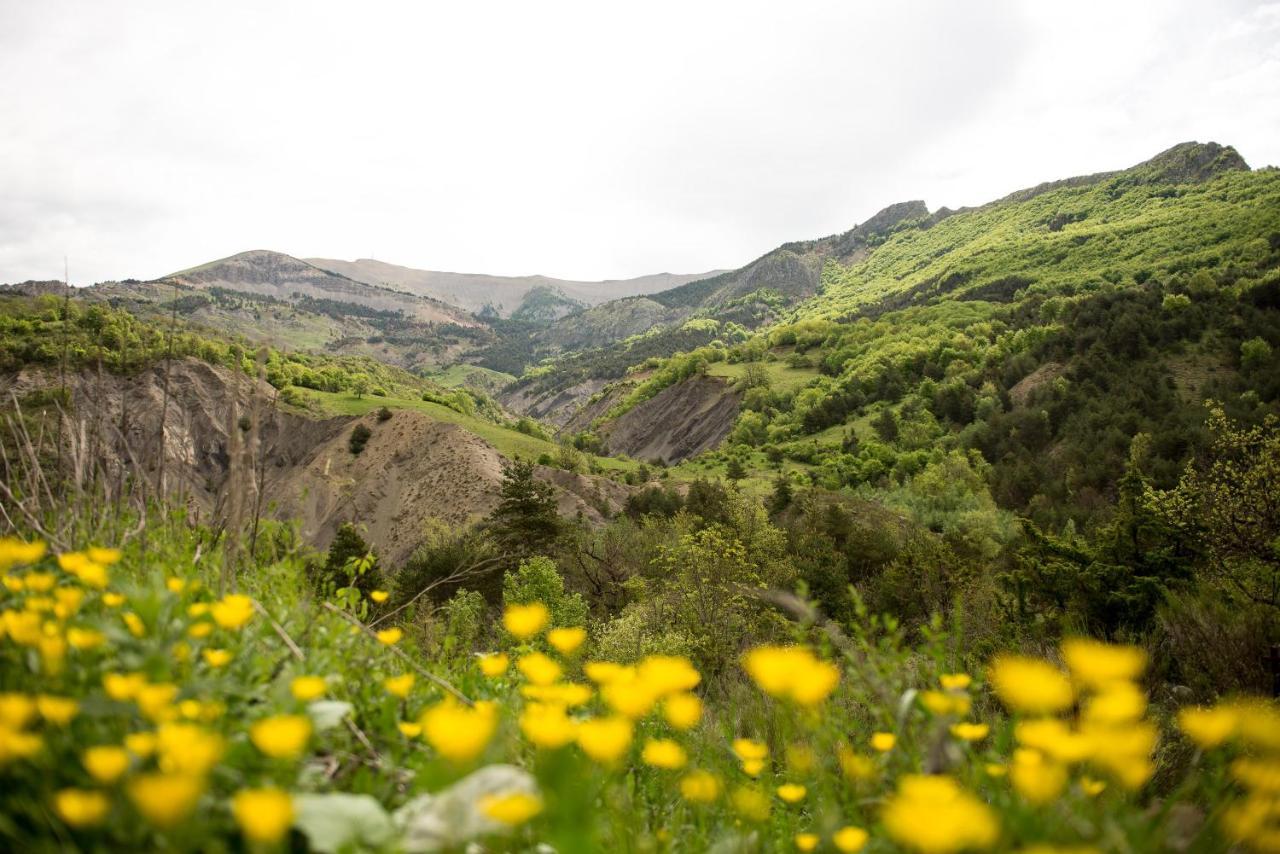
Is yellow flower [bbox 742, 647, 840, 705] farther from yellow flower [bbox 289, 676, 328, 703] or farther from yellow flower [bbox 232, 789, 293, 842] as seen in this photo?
yellow flower [bbox 289, 676, 328, 703]

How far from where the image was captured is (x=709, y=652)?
41.5 ft

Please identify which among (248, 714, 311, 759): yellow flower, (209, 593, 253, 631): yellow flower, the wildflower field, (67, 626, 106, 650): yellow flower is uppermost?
(67, 626, 106, 650): yellow flower

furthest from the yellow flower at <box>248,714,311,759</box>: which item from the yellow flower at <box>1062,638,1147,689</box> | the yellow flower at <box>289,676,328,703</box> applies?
the yellow flower at <box>1062,638,1147,689</box>

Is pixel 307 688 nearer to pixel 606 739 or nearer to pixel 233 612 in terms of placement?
pixel 233 612

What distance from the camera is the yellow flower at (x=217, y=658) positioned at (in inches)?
61.1

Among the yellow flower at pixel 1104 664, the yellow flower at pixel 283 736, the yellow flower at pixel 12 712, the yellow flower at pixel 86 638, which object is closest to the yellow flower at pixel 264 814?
the yellow flower at pixel 283 736

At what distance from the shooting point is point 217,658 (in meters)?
1.55

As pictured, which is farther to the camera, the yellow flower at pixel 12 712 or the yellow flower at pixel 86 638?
the yellow flower at pixel 86 638

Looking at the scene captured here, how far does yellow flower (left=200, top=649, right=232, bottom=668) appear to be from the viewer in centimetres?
155

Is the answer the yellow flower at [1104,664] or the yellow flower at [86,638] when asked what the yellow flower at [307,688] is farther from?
the yellow flower at [1104,664]

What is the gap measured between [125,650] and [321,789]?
1.92 ft

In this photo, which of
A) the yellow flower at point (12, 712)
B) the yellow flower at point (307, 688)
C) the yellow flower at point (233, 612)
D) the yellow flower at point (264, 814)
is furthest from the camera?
the yellow flower at point (233, 612)

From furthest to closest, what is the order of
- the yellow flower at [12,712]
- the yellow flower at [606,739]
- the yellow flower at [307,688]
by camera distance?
the yellow flower at [307,688]
the yellow flower at [606,739]
the yellow flower at [12,712]

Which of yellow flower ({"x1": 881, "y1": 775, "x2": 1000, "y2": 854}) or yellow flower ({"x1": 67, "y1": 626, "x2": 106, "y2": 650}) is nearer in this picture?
yellow flower ({"x1": 881, "y1": 775, "x2": 1000, "y2": 854})
